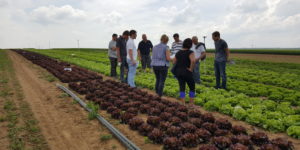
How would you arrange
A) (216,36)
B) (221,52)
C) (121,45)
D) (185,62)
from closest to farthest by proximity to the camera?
1. (185,62)
2. (216,36)
3. (221,52)
4. (121,45)

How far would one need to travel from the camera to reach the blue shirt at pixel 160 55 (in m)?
7.49

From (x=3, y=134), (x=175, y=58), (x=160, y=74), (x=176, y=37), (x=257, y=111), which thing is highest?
(x=176, y=37)

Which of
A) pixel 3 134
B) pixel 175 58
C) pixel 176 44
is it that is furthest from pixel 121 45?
pixel 3 134

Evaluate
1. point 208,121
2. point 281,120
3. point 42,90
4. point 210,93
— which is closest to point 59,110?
point 42,90

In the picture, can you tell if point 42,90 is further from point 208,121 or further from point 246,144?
point 246,144

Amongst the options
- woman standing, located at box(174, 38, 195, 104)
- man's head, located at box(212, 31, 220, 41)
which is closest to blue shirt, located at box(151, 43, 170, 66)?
woman standing, located at box(174, 38, 195, 104)

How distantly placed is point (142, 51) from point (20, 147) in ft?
33.9

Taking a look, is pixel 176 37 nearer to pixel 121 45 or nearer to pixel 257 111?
pixel 121 45

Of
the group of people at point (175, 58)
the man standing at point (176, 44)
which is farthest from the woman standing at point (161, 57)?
the man standing at point (176, 44)

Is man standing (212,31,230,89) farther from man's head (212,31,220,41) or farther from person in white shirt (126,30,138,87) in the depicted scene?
person in white shirt (126,30,138,87)

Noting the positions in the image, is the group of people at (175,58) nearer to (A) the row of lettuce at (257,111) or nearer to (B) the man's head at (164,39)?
(B) the man's head at (164,39)

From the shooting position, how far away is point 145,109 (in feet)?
23.0

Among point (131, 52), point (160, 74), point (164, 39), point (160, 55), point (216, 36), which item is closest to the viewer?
point (164, 39)

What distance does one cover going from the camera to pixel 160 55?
24.8 ft
